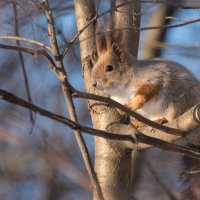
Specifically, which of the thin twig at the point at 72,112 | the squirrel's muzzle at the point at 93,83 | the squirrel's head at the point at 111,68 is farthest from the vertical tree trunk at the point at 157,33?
the thin twig at the point at 72,112

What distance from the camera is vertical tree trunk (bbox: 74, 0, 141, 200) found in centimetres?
160

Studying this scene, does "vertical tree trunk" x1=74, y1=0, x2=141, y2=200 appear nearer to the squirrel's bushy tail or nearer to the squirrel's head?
the squirrel's head

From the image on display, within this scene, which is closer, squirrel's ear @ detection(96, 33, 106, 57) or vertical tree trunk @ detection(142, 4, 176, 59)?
squirrel's ear @ detection(96, 33, 106, 57)

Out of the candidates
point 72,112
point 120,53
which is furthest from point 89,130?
point 120,53

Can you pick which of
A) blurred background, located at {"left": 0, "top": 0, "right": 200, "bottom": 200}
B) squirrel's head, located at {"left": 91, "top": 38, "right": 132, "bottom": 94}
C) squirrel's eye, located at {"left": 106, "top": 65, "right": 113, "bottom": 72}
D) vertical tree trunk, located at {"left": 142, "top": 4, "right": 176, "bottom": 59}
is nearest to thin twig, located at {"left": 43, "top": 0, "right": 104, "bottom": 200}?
blurred background, located at {"left": 0, "top": 0, "right": 200, "bottom": 200}

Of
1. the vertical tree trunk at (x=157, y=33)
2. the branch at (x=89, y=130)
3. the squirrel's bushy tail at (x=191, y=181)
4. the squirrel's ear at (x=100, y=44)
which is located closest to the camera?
the branch at (x=89, y=130)

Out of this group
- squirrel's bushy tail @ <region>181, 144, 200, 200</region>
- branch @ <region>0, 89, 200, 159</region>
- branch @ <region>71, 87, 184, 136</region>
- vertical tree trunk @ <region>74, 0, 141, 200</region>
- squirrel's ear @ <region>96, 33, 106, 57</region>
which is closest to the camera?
branch @ <region>0, 89, 200, 159</region>

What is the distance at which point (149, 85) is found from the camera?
1842 millimetres

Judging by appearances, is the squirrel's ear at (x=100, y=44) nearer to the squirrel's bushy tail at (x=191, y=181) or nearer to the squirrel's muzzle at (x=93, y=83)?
the squirrel's muzzle at (x=93, y=83)

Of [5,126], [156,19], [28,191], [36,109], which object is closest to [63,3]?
[5,126]

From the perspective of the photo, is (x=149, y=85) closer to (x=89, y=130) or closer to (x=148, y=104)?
(x=148, y=104)

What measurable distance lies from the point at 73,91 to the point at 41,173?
1.29 metres

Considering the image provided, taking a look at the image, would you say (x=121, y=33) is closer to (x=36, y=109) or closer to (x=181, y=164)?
(x=181, y=164)

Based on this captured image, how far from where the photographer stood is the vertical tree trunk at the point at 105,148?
1.60m
